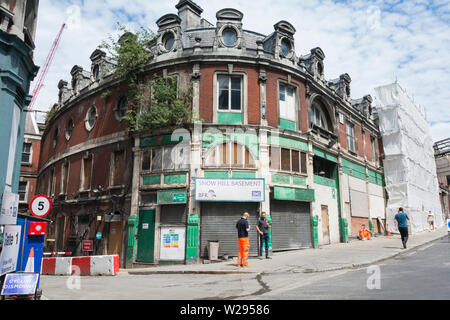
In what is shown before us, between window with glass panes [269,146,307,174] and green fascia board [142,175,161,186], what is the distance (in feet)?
19.6

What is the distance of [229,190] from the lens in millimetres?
16609

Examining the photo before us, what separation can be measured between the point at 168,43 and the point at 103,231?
1175 cm

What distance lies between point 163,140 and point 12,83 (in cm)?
839

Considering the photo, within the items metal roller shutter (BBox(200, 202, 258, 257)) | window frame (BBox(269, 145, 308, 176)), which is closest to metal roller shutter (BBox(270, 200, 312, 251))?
metal roller shutter (BBox(200, 202, 258, 257))

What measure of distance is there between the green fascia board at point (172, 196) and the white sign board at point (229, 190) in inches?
35.6

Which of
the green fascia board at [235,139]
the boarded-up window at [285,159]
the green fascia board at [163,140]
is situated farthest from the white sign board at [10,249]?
the boarded-up window at [285,159]

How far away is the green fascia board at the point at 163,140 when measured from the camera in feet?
58.5

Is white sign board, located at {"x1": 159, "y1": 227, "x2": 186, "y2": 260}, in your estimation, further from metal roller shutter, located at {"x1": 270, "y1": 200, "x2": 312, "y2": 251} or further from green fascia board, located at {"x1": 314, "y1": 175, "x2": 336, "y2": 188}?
green fascia board, located at {"x1": 314, "y1": 175, "x2": 336, "y2": 188}

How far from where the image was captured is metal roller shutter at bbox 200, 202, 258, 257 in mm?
16562

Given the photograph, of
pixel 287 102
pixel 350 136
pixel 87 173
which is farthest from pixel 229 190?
pixel 350 136

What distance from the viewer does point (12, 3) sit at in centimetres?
1122

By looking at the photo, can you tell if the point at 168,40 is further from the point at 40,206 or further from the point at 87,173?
the point at 40,206
